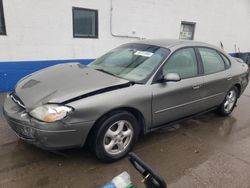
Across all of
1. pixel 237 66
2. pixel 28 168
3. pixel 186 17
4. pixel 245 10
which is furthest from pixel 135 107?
pixel 245 10

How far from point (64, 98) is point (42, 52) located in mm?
4125

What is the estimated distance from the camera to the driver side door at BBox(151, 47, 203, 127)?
11.0 feet

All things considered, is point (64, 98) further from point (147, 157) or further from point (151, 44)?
point (151, 44)

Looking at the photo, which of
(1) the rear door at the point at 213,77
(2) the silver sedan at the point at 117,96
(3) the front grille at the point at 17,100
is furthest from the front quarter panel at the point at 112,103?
(1) the rear door at the point at 213,77

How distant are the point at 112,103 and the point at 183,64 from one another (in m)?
1.53

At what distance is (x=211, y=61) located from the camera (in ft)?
14.0

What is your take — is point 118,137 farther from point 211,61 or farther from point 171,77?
point 211,61

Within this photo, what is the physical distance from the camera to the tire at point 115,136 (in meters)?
2.83

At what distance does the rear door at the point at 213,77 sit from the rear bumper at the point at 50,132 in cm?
223

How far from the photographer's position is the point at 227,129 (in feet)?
14.3

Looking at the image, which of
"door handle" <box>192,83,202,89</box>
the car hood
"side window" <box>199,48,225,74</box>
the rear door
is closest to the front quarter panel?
the car hood

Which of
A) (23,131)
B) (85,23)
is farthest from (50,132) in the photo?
(85,23)

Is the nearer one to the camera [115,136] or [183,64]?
[115,136]

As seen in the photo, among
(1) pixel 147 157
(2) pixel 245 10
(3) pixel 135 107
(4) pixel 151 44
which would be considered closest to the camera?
(3) pixel 135 107
